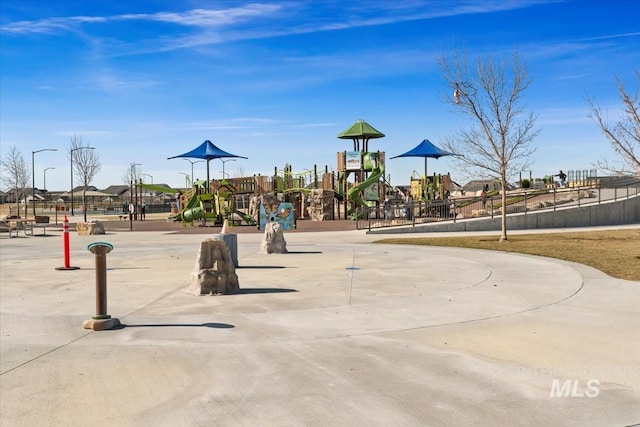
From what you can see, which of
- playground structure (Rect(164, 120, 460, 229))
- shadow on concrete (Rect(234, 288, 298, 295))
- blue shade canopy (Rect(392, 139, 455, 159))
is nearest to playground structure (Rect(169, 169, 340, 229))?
playground structure (Rect(164, 120, 460, 229))

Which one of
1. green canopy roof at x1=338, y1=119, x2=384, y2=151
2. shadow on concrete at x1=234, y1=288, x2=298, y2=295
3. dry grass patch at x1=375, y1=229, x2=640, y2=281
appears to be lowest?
shadow on concrete at x1=234, y1=288, x2=298, y2=295

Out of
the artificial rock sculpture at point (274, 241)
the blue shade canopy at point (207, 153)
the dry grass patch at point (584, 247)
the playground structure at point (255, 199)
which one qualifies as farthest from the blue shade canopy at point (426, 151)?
the artificial rock sculpture at point (274, 241)

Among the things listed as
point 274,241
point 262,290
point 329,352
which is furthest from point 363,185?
point 329,352

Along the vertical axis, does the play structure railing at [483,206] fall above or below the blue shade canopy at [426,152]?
below

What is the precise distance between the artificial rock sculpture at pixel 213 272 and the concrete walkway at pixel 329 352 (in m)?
0.35

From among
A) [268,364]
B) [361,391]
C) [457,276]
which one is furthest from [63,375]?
[457,276]

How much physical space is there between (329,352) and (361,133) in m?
38.9

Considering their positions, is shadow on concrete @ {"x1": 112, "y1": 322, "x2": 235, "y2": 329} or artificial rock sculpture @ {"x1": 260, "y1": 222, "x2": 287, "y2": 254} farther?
artificial rock sculpture @ {"x1": 260, "y1": 222, "x2": 287, "y2": 254}

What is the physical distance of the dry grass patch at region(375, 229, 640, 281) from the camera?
13383 mm

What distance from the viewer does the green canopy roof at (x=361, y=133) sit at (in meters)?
44.4

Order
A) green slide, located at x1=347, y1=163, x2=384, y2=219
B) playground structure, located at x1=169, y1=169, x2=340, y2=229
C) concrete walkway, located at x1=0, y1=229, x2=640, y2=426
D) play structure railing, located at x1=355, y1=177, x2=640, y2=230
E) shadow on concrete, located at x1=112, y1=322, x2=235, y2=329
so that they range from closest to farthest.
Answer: concrete walkway, located at x1=0, y1=229, x2=640, y2=426 < shadow on concrete, located at x1=112, y1=322, x2=235, y2=329 < play structure railing, located at x1=355, y1=177, x2=640, y2=230 < playground structure, located at x1=169, y1=169, x2=340, y2=229 < green slide, located at x1=347, y1=163, x2=384, y2=219

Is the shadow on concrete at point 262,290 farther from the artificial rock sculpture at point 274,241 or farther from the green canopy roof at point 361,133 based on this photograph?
the green canopy roof at point 361,133

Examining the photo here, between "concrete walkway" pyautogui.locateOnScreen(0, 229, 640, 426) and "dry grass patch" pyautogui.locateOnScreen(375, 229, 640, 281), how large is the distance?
84.2 inches

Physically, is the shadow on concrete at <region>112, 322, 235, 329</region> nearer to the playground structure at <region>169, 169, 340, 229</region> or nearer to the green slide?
the playground structure at <region>169, 169, 340, 229</region>
